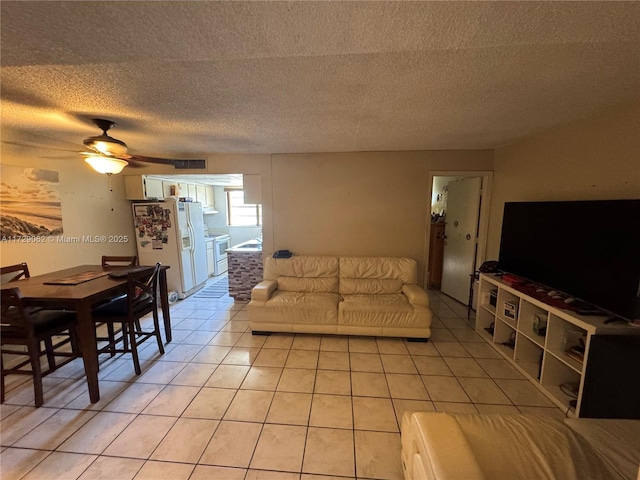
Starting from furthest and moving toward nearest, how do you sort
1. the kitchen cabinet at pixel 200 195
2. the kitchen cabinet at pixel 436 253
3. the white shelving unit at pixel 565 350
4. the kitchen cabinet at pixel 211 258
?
the kitchen cabinet at pixel 200 195 → the kitchen cabinet at pixel 211 258 → the kitchen cabinet at pixel 436 253 → the white shelving unit at pixel 565 350

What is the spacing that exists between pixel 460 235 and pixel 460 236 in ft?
0.05

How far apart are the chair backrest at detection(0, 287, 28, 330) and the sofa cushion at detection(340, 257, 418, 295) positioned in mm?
2826

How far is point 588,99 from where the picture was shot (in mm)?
1760

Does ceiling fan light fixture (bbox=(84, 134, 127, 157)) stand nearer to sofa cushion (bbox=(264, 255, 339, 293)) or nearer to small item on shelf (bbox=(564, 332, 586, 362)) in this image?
sofa cushion (bbox=(264, 255, 339, 293))

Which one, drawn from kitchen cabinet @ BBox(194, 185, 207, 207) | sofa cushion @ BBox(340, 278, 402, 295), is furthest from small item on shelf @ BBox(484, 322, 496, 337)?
kitchen cabinet @ BBox(194, 185, 207, 207)

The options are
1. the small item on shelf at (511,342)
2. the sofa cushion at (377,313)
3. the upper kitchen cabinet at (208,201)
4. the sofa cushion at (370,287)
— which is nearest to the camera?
the small item on shelf at (511,342)

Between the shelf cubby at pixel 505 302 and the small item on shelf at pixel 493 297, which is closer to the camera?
the shelf cubby at pixel 505 302

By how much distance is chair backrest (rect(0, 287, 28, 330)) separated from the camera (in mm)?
1738

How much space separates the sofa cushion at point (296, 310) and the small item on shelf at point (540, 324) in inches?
71.8

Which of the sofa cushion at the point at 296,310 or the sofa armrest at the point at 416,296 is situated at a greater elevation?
the sofa armrest at the point at 416,296

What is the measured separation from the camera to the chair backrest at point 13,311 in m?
1.74

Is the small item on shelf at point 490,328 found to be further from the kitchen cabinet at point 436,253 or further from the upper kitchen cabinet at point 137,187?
the upper kitchen cabinet at point 137,187

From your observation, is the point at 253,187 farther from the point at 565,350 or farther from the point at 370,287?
the point at 565,350

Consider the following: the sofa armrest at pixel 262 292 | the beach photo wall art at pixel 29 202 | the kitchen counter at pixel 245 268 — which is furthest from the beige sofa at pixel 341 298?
the beach photo wall art at pixel 29 202
